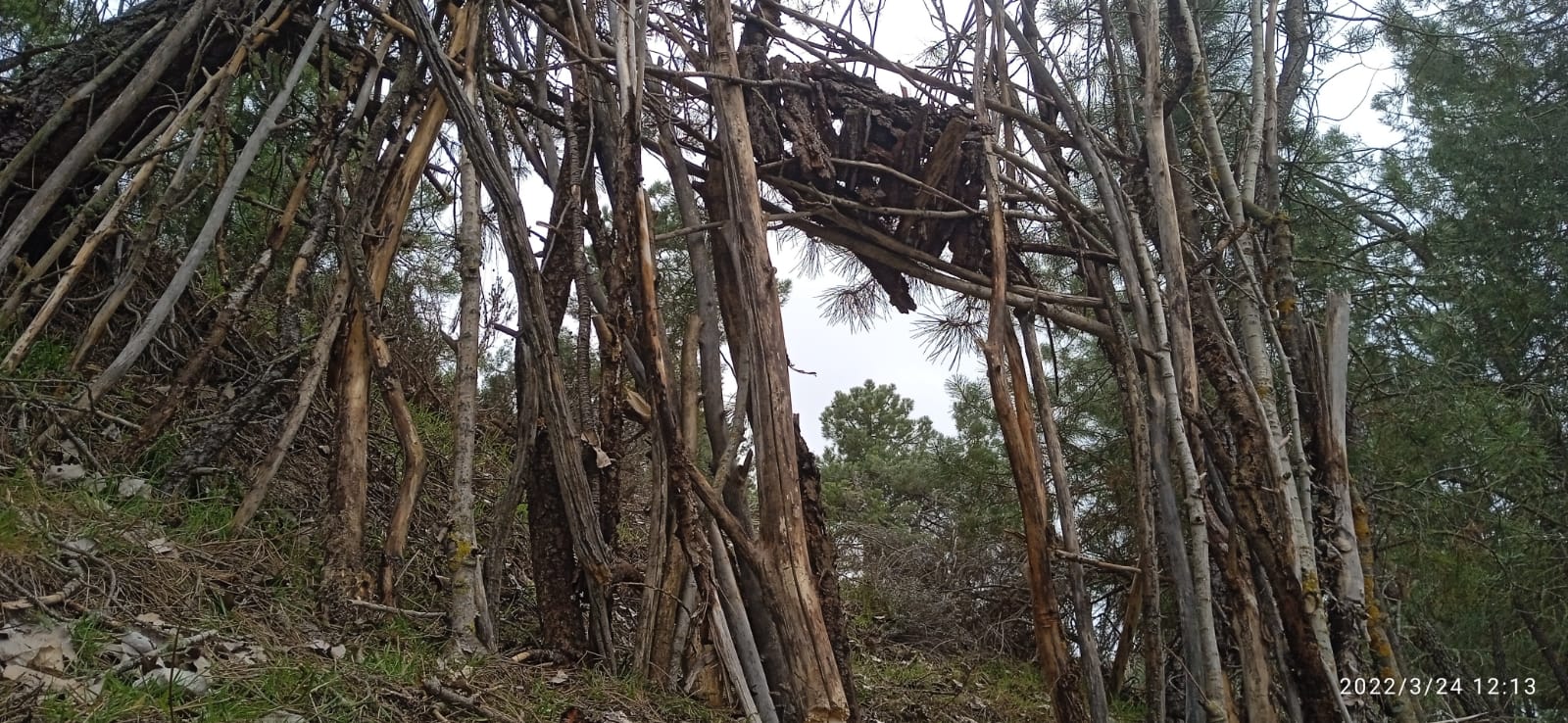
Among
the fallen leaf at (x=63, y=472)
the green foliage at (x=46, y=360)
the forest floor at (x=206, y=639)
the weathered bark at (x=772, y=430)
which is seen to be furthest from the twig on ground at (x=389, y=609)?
the green foliage at (x=46, y=360)

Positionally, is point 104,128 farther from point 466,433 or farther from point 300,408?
point 466,433

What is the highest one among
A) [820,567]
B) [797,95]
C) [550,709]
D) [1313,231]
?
[1313,231]

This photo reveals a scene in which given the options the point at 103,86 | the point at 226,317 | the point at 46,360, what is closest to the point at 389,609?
the point at 226,317

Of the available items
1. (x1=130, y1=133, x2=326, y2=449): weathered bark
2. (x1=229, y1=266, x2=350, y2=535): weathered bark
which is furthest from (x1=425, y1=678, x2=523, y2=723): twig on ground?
(x1=130, y1=133, x2=326, y2=449): weathered bark

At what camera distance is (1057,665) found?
275 centimetres

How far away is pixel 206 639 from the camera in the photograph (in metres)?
2.15

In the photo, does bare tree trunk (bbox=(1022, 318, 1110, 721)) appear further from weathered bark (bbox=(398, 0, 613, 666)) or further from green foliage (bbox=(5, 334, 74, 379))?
green foliage (bbox=(5, 334, 74, 379))

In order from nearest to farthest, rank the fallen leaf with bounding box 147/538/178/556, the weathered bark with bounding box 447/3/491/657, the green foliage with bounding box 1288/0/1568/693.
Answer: the fallen leaf with bounding box 147/538/178/556 < the weathered bark with bounding box 447/3/491/657 < the green foliage with bounding box 1288/0/1568/693

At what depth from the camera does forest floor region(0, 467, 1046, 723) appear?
1.91m

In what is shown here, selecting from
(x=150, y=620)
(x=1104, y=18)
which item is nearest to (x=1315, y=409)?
(x=1104, y=18)

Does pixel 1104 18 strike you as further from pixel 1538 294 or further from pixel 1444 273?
pixel 1538 294

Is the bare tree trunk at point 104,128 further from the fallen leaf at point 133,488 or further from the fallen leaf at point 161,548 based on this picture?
the fallen leaf at point 161,548

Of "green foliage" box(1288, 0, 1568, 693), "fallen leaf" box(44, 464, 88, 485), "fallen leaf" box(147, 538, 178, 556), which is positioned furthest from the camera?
"green foliage" box(1288, 0, 1568, 693)

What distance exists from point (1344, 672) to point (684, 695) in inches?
76.5
